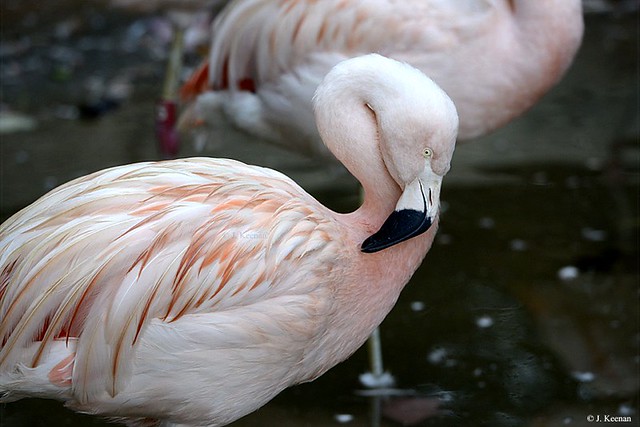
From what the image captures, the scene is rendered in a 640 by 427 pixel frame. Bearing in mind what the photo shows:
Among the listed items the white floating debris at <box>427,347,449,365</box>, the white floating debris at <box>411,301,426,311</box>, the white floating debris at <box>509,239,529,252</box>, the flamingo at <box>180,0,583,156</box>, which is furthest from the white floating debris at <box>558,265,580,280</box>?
the flamingo at <box>180,0,583,156</box>

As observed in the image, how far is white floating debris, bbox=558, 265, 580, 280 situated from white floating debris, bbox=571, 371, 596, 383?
722 mm

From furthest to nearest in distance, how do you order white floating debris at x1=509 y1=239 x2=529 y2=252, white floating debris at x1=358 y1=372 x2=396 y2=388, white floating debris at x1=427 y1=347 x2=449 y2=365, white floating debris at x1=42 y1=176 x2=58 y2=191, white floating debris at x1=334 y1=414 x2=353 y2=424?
white floating debris at x1=42 y1=176 x2=58 y2=191 → white floating debris at x1=509 y1=239 x2=529 y2=252 → white floating debris at x1=427 y1=347 x2=449 y2=365 → white floating debris at x1=358 y1=372 x2=396 y2=388 → white floating debris at x1=334 y1=414 x2=353 y2=424

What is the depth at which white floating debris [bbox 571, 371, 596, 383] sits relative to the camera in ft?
12.6

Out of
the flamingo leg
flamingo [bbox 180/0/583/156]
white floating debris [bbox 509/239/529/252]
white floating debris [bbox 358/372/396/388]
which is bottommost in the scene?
white floating debris [bbox 509/239/529/252]

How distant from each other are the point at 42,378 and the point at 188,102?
2292mm

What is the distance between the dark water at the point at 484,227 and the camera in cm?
374

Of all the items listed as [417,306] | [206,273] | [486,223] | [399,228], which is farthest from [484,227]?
[206,273]

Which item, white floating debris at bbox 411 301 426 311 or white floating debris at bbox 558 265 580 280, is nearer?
white floating debris at bbox 411 301 426 311

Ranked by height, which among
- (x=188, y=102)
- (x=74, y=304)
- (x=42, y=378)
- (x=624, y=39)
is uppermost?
(x=74, y=304)

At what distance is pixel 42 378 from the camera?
2.53m

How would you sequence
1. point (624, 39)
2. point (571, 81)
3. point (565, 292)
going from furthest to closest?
point (624, 39) < point (571, 81) < point (565, 292)

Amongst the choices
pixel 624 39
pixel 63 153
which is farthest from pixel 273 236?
pixel 624 39

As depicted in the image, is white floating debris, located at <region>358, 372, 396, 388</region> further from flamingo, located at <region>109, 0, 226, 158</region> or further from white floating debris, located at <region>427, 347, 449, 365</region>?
flamingo, located at <region>109, 0, 226, 158</region>

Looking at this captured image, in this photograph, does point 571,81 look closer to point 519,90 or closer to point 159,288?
point 519,90
